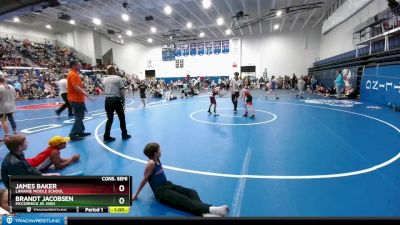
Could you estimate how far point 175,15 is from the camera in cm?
2181

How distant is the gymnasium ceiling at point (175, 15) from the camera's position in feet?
61.0

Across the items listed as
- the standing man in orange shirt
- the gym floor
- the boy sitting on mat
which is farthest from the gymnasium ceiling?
the boy sitting on mat

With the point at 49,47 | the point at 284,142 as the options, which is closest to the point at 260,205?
the point at 284,142

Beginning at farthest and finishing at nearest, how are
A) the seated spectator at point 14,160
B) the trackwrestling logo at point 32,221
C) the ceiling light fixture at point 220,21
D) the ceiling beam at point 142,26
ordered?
the ceiling light fixture at point 220,21 → the ceiling beam at point 142,26 → the seated spectator at point 14,160 → the trackwrestling logo at point 32,221

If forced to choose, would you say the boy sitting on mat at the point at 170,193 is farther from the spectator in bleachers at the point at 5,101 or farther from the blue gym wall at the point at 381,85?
the blue gym wall at the point at 381,85

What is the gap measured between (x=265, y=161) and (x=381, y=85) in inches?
451

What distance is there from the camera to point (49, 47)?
30.3m

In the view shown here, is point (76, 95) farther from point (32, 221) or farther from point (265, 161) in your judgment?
point (32, 221)

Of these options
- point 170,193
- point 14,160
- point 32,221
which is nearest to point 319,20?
point 170,193

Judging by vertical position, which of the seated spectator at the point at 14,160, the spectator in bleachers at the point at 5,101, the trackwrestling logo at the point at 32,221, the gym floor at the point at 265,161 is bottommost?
the gym floor at the point at 265,161

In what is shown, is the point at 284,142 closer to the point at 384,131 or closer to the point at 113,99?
the point at 384,131

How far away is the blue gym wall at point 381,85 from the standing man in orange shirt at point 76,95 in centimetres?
1285

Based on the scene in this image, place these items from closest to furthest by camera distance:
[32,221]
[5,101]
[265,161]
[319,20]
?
[32,221] < [265,161] < [5,101] < [319,20]
